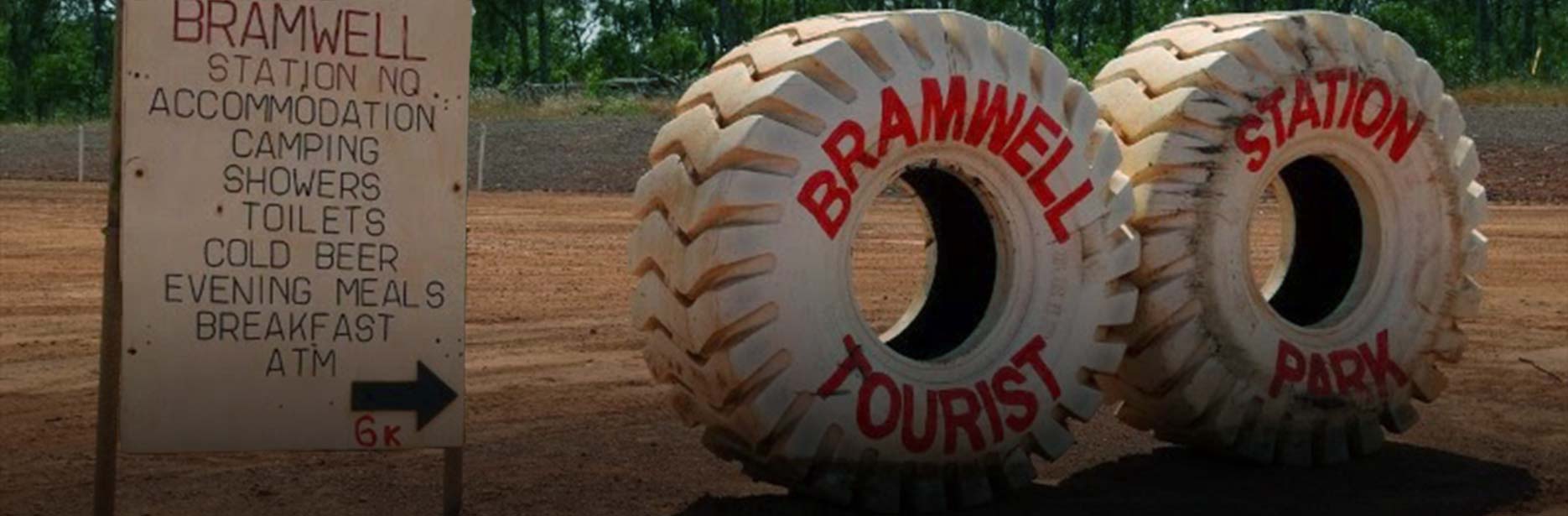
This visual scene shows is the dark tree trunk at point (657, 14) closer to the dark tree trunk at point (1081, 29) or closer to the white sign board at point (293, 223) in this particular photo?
the dark tree trunk at point (1081, 29)

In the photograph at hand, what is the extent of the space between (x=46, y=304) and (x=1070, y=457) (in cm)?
750

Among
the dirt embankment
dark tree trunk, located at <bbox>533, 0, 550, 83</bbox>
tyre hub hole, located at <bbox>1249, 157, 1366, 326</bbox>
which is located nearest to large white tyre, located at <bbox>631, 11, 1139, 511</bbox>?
tyre hub hole, located at <bbox>1249, 157, 1366, 326</bbox>

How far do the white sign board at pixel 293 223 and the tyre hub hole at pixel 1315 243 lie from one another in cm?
304

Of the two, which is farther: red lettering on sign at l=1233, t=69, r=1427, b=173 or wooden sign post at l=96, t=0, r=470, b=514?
red lettering on sign at l=1233, t=69, r=1427, b=173

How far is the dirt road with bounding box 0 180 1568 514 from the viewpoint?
699cm

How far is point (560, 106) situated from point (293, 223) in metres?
43.2

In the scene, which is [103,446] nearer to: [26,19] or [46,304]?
[46,304]

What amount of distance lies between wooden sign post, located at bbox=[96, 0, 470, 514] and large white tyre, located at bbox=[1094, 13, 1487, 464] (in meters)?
2.20

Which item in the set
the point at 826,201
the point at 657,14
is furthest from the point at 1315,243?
the point at 657,14

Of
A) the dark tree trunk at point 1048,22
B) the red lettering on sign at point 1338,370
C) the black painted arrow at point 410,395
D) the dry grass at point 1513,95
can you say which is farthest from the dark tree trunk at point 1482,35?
the black painted arrow at point 410,395

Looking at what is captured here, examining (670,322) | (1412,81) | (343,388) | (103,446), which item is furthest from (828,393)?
(1412,81)

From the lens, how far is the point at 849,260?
6633mm

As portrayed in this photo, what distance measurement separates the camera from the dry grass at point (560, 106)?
45969mm

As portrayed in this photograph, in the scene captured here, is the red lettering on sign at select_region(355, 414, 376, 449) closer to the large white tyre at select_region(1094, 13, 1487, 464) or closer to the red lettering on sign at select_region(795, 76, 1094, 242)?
the red lettering on sign at select_region(795, 76, 1094, 242)
